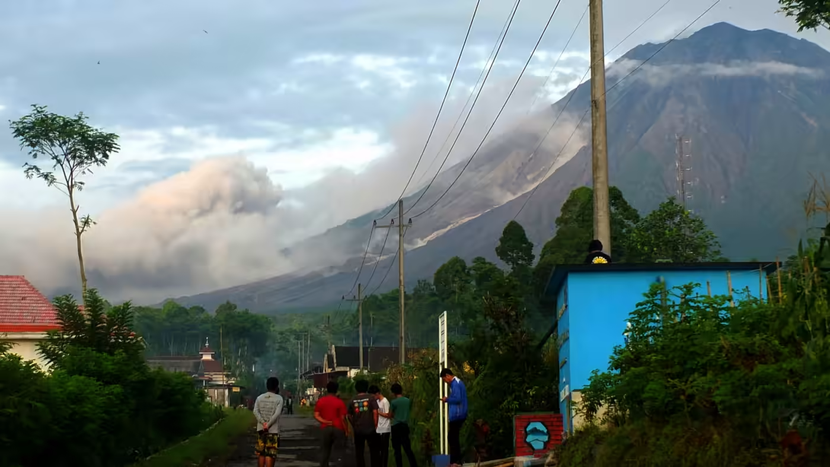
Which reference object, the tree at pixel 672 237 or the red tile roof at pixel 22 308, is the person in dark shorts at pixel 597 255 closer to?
the red tile roof at pixel 22 308

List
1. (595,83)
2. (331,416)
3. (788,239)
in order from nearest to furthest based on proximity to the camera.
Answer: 1. (788,239)
2. (331,416)
3. (595,83)

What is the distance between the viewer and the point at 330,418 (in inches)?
680

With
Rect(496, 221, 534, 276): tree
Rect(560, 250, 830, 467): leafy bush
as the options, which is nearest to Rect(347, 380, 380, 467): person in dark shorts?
Rect(560, 250, 830, 467): leafy bush

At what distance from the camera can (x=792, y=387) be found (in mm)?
9383

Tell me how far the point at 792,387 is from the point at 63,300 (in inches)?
691

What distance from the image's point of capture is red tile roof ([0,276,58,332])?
4006cm

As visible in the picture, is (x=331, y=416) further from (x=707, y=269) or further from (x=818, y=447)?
(x=818, y=447)

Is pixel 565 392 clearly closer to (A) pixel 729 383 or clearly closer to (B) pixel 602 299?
(B) pixel 602 299

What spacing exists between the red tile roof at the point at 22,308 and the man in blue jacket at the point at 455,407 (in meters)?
25.4

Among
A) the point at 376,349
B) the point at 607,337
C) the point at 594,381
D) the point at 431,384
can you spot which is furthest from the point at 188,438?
the point at 376,349

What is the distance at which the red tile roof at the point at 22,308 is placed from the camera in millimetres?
40062

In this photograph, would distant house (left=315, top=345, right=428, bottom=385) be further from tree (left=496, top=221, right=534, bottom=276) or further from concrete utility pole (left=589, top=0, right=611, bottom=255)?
concrete utility pole (left=589, top=0, right=611, bottom=255)

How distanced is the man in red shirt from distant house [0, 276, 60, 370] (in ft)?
79.1

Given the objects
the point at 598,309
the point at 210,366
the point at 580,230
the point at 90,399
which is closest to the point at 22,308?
the point at 90,399
